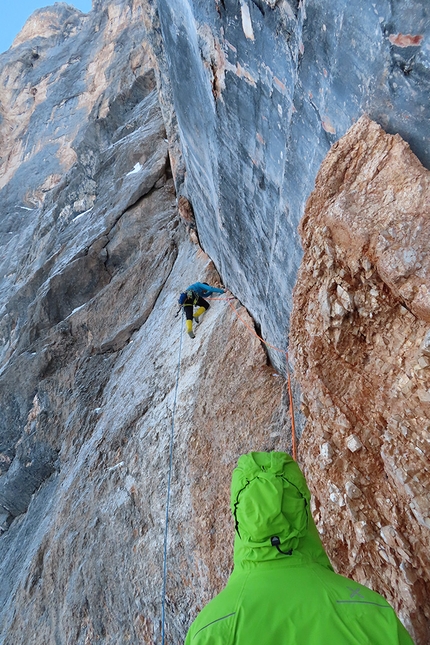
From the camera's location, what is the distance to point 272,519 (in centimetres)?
194

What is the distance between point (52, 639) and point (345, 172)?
8.17 metres

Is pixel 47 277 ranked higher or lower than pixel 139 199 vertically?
lower

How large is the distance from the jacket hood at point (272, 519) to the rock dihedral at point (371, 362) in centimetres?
85

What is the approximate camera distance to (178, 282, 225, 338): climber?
8.67 metres

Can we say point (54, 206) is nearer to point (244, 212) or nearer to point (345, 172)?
point (244, 212)

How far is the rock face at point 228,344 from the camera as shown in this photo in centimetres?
269

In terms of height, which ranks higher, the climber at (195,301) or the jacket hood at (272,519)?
the jacket hood at (272,519)

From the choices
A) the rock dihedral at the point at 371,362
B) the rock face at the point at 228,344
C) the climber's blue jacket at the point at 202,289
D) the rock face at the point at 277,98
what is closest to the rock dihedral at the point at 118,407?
the rock face at the point at 228,344

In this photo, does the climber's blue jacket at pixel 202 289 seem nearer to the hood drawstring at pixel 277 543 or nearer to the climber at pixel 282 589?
the climber at pixel 282 589

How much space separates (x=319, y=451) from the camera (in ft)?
11.2

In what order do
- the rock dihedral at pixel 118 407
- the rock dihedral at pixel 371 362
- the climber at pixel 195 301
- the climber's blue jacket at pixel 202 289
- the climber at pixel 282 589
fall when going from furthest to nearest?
the climber's blue jacket at pixel 202 289
the climber at pixel 195 301
the rock dihedral at pixel 118 407
the rock dihedral at pixel 371 362
the climber at pixel 282 589

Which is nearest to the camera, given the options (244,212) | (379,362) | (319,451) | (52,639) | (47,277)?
(379,362)

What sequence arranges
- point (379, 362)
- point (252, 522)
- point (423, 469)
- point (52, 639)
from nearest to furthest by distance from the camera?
point (252, 522) < point (423, 469) < point (379, 362) < point (52, 639)

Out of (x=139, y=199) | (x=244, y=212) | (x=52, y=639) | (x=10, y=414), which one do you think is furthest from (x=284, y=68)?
(x=10, y=414)
